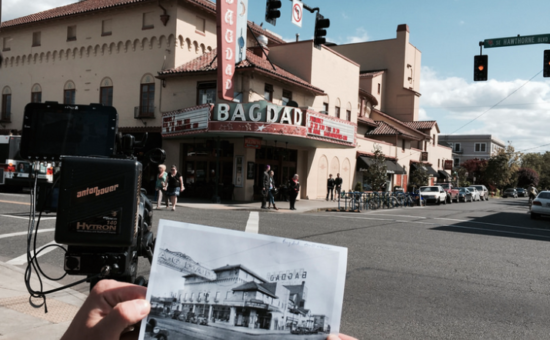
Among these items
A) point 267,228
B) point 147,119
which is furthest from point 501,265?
point 147,119

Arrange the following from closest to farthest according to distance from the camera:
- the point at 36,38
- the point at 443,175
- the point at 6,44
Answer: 1. the point at 36,38
2. the point at 6,44
3. the point at 443,175

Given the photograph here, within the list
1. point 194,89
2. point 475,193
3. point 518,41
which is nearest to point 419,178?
point 475,193

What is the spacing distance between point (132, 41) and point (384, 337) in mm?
25840

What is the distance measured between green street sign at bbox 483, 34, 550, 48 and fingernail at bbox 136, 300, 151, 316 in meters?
14.9

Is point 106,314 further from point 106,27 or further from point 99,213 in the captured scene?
point 106,27

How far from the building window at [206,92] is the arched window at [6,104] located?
1665 centimetres

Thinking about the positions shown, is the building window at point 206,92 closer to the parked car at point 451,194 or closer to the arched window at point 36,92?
the arched window at point 36,92

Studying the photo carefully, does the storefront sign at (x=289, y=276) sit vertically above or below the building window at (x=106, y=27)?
below

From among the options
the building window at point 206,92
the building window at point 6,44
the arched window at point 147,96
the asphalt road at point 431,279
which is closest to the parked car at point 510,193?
the building window at point 206,92

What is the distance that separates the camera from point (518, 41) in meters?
13.5

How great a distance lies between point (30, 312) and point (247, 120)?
16611 millimetres

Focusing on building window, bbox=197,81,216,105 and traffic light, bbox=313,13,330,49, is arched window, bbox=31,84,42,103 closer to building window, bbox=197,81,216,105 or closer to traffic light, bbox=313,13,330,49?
building window, bbox=197,81,216,105

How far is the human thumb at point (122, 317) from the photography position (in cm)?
126

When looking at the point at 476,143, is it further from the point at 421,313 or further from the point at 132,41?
the point at 421,313
